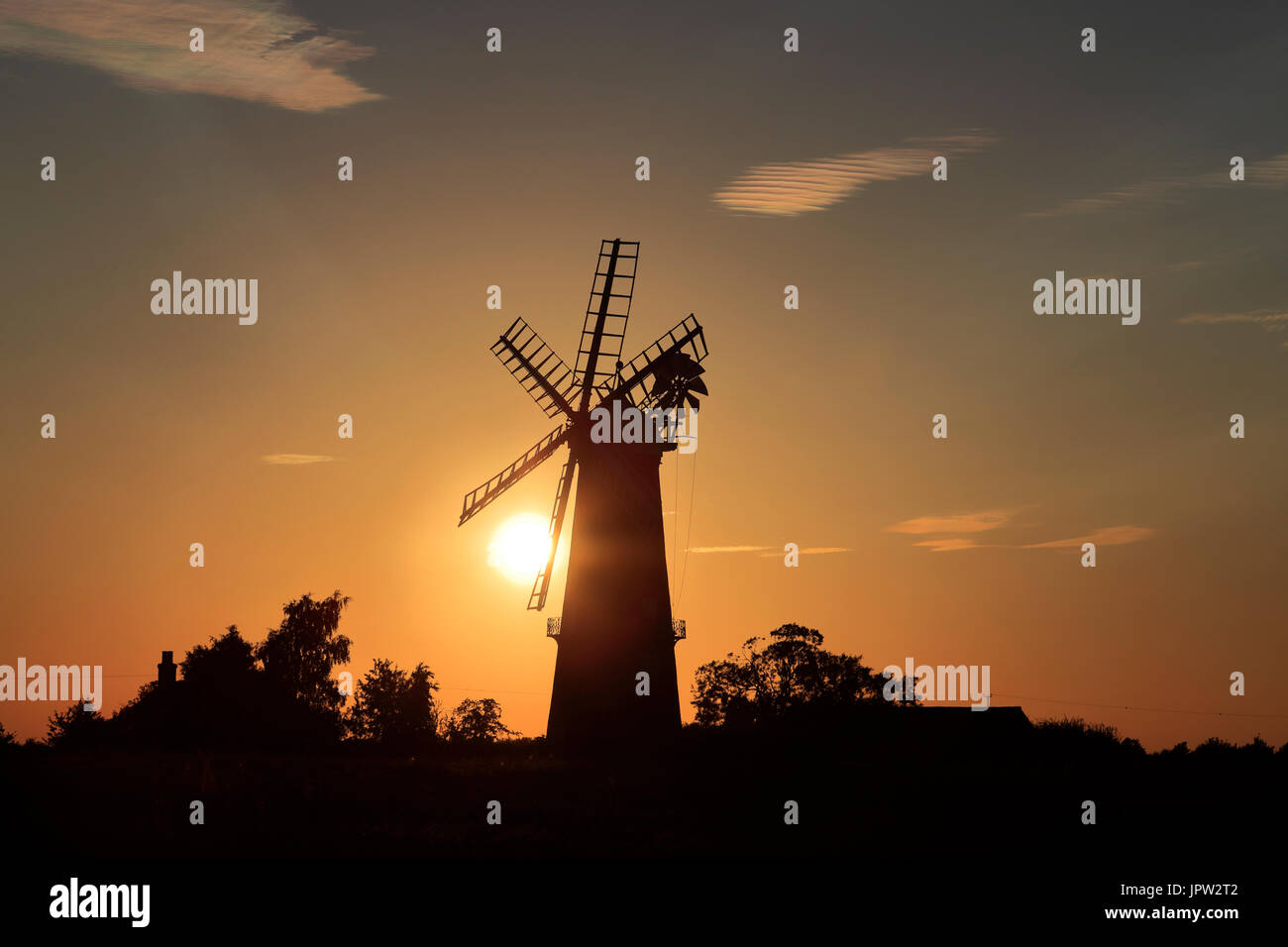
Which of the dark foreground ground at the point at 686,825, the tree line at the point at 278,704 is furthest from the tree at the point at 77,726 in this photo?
the dark foreground ground at the point at 686,825

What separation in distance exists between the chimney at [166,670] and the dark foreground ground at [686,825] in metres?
17.9

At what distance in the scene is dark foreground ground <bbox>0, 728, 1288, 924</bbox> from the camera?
30031 mm

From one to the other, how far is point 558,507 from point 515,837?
66.4 feet

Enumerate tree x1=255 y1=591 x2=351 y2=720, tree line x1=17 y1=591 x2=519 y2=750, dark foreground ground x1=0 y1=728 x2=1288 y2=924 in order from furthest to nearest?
tree x1=255 y1=591 x2=351 y2=720 < tree line x1=17 y1=591 x2=519 y2=750 < dark foreground ground x1=0 y1=728 x2=1288 y2=924

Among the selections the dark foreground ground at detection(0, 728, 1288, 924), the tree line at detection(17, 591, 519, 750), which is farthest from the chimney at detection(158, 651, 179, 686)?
the dark foreground ground at detection(0, 728, 1288, 924)

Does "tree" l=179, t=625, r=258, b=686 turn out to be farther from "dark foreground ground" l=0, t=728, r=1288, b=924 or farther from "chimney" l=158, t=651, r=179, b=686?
"dark foreground ground" l=0, t=728, r=1288, b=924

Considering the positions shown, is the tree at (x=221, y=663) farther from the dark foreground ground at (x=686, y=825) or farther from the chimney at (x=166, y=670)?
the dark foreground ground at (x=686, y=825)

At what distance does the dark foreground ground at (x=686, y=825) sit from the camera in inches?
1182

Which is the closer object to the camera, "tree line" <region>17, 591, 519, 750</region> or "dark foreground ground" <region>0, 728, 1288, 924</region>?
"dark foreground ground" <region>0, 728, 1288, 924</region>

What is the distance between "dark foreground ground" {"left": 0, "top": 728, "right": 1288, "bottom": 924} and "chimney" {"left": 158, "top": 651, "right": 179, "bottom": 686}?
1787 cm

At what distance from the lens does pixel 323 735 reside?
2506 inches

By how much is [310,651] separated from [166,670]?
50.9ft

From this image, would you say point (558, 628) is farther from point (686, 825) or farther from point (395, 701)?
point (395, 701)

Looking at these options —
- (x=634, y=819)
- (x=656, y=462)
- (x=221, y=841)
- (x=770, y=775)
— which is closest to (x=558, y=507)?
(x=656, y=462)
